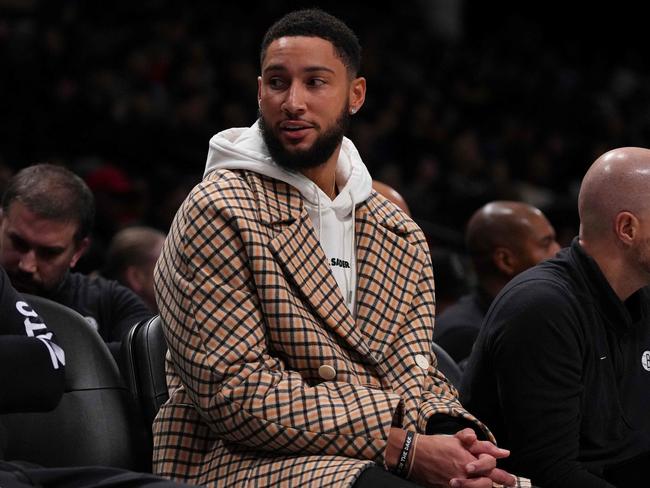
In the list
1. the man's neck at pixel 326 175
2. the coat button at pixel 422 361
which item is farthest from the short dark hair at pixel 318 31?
the coat button at pixel 422 361

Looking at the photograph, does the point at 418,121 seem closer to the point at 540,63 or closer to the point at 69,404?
the point at 540,63

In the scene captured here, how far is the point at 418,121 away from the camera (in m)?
10.4

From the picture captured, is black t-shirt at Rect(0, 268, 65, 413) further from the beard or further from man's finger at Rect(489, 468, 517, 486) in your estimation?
man's finger at Rect(489, 468, 517, 486)

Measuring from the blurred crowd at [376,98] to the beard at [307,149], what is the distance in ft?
9.78

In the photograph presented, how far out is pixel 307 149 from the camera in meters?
2.88

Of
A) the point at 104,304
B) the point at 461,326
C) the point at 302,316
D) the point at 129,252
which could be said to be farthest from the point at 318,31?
the point at 129,252

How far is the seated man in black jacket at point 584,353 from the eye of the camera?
9.61ft

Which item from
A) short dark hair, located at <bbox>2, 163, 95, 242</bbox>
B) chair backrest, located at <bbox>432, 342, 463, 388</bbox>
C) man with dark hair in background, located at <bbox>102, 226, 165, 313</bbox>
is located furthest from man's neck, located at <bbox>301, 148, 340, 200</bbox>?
man with dark hair in background, located at <bbox>102, 226, 165, 313</bbox>

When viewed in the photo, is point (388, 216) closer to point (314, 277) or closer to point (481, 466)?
point (314, 277)

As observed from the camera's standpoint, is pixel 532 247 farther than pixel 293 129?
Yes

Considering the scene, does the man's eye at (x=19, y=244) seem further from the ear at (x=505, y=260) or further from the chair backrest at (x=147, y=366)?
the ear at (x=505, y=260)

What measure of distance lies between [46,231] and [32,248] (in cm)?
7

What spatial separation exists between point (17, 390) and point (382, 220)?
1058 millimetres

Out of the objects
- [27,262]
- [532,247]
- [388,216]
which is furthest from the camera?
[532,247]
